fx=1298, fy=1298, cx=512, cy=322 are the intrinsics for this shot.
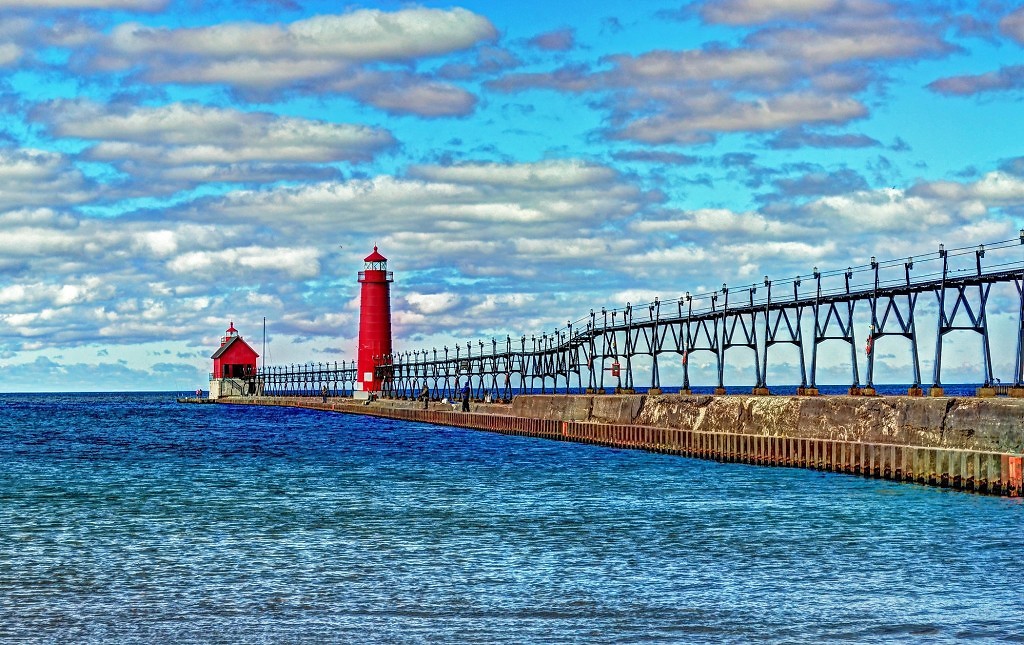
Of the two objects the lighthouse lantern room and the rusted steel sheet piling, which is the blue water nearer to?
the rusted steel sheet piling

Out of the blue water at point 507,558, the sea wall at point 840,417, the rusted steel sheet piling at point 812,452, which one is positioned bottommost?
the blue water at point 507,558

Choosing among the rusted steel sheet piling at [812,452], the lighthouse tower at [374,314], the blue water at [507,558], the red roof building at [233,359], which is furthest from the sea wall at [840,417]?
the red roof building at [233,359]

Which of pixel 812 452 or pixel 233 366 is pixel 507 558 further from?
pixel 233 366

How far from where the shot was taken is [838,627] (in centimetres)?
2328

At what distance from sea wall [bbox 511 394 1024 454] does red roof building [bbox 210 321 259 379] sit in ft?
360

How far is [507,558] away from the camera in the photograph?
104 feet

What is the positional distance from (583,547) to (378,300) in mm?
96954

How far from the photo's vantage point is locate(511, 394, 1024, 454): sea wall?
4394 cm

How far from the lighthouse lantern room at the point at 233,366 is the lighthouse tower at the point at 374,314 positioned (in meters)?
56.3

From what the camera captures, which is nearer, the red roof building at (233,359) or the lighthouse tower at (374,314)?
the lighthouse tower at (374,314)

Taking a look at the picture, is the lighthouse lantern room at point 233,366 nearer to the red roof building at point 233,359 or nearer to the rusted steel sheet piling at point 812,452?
the red roof building at point 233,359

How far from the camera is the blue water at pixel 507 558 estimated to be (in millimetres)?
23781

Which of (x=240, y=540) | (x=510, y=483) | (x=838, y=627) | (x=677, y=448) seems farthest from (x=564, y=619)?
(x=677, y=448)

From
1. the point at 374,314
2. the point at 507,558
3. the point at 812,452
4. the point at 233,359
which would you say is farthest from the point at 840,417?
the point at 233,359
